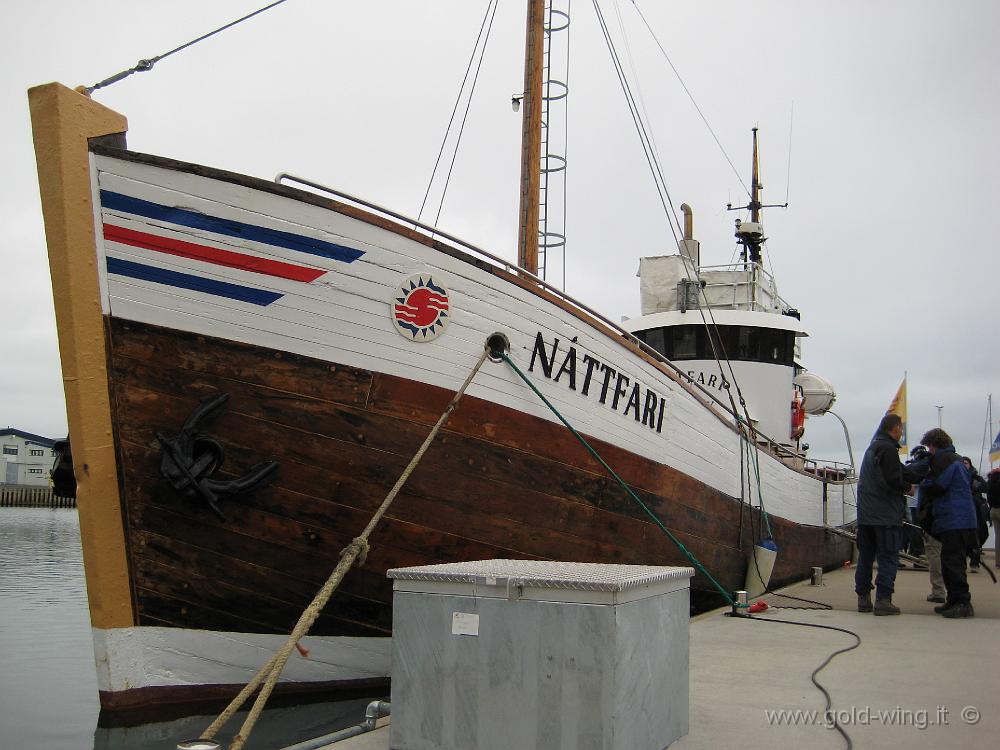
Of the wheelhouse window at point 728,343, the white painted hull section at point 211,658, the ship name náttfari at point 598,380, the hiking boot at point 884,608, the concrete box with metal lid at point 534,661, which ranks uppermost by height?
the wheelhouse window at point 728,343

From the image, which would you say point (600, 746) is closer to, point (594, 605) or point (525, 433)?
point (594, 605)

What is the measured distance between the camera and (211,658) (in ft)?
15.6

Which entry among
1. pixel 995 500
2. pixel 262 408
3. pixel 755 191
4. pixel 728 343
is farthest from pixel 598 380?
pixel 755 191

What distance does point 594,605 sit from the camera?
287cm

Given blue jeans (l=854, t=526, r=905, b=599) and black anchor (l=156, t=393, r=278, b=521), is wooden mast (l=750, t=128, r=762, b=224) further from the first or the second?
black anchor (l=156, t=393, r=278, b=521)

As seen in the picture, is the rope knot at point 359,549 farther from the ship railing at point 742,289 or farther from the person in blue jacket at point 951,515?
the ship railing at point 742,289

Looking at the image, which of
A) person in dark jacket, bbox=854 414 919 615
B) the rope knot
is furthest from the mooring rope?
person in dark jacket, bbox=854 414 919 615

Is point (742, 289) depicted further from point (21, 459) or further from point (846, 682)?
point (21, 459)

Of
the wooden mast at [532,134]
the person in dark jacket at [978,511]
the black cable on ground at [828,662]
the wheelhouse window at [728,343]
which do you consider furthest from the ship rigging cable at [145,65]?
the person in dark jacket at [978,511]

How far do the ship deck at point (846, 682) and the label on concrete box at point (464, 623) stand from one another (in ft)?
2.08

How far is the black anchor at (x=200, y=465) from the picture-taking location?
462cm

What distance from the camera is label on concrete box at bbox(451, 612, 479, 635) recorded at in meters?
3.04

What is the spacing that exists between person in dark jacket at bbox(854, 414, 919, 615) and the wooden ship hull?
9.16 ft

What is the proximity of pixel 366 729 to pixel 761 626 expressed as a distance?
146 inches
